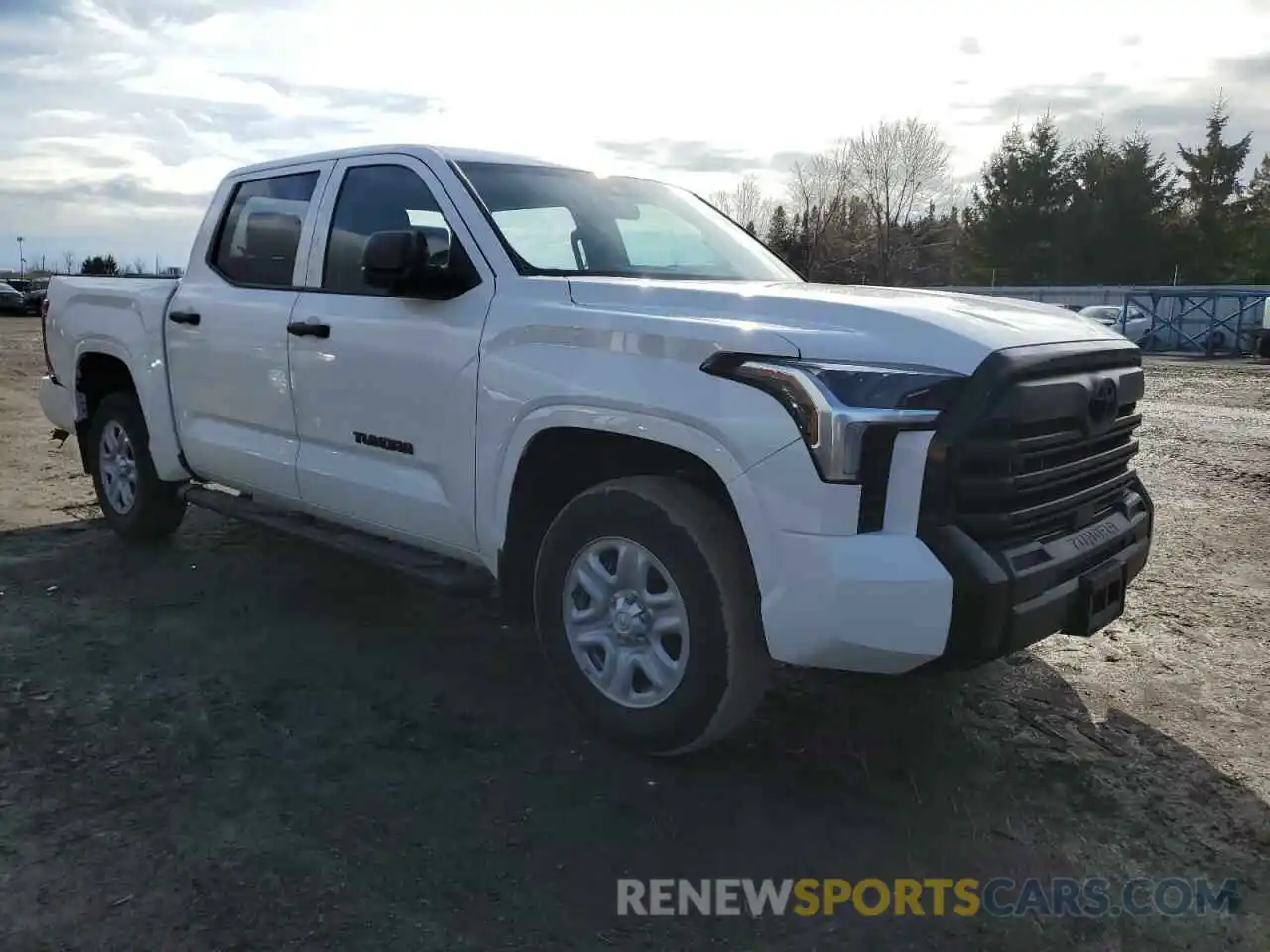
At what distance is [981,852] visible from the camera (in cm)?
287

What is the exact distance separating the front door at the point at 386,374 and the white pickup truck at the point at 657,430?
0.01 m

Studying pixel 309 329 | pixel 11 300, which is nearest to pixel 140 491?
pixel 309 329

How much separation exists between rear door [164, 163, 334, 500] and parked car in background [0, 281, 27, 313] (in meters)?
35.6

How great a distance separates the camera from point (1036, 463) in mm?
3000

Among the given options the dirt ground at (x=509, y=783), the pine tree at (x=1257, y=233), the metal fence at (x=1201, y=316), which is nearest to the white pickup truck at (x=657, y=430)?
the dirt ground at (x=509, y=783)

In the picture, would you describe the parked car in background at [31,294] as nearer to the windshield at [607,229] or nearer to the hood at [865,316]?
the windshield at [607,229]

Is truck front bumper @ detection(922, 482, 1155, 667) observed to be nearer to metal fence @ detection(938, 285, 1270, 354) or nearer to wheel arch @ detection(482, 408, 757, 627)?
wheel arch @ detection(482, 408, 757, 627)

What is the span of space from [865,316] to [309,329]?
2459mm

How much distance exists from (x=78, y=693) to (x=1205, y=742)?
3964mm

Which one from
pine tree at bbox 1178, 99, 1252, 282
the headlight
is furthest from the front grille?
pine tree at bbox 1178, 99, 1252, 282

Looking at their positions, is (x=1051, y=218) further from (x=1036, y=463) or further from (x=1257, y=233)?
(x=1036, y=463)

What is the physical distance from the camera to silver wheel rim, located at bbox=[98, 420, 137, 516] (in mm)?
5891

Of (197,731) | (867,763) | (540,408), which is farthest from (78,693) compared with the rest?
(867,763)

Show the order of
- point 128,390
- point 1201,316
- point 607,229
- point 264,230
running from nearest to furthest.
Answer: point 607,229, point 264,230, point 128,390, point 1201,316
